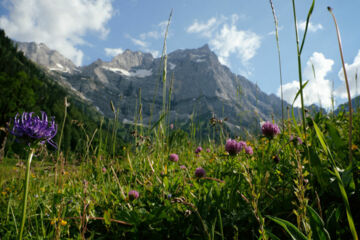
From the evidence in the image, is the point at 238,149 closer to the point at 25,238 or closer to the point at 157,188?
the point at 157,188

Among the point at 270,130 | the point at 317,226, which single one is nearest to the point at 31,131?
the point at 317,226

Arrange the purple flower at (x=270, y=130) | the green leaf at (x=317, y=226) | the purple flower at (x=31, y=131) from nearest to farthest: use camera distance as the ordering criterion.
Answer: the green leaf at (x=317, y=226)
the purple flower at (x=31, y=131)
the purple flower at (x=270, y=130)

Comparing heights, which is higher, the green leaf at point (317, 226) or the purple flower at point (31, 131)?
the purple flower at point (31, 131)

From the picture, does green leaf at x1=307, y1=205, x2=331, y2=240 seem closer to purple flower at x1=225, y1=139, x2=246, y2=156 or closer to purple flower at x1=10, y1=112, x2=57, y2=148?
purple flower at x1=225, y1=139, x2=246, y2=156

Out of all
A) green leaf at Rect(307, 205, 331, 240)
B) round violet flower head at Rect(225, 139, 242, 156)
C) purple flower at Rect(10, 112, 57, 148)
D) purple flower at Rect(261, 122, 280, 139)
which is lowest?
green leaf at Rect(307, 205, 331, 240)

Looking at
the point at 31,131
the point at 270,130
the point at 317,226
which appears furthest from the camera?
the point at 270,130

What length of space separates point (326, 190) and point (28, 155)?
162cm

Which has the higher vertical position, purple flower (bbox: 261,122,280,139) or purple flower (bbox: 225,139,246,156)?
purple flower (bbox: 261,122,280,139)

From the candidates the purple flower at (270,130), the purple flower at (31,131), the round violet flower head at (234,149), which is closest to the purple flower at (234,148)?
the round violet flower head at (234,149)

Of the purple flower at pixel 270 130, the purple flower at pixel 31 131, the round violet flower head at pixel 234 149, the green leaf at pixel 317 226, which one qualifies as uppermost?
the purple flower at pixel 270 130

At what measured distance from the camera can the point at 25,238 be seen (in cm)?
160

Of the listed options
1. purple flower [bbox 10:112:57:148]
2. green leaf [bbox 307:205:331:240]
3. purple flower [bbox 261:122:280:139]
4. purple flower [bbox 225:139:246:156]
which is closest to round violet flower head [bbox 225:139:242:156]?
purple flower [bbox 225:139:246:156]

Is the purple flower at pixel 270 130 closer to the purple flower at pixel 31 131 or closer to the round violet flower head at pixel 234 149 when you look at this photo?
the round violet flower head at pixel 234 149

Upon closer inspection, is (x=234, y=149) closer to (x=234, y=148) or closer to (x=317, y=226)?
(x=234, y=148)
